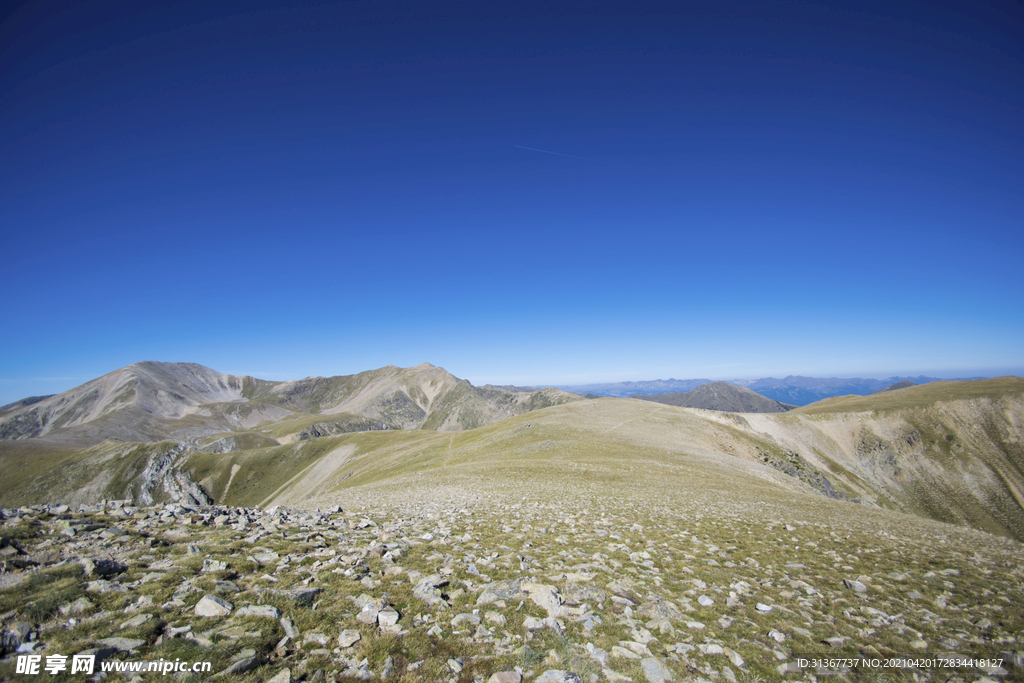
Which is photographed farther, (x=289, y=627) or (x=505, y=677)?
(x=289, y=627)

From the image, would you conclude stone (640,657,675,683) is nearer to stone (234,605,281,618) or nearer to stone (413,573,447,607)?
stone (413,573,447,607)

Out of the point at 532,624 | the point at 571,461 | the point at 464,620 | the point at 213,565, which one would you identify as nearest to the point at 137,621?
the point at 213,565

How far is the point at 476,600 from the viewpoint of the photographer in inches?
364

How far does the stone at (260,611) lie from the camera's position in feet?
24.6

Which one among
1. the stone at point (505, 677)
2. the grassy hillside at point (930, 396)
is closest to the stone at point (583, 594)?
the stone at point (505, 677)

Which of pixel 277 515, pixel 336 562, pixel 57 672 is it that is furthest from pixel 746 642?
pixel 277 515

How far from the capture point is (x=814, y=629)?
906 centimetres

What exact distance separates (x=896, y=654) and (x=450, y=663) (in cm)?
1028

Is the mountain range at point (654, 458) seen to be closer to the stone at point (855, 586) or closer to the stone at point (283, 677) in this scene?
the stone at point (855, 586)

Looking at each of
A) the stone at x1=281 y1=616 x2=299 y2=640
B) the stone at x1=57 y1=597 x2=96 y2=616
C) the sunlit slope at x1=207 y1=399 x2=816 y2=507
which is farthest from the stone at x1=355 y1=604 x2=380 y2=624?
the sunlit slope at x1=207 y1=399 x2=816 y2=507

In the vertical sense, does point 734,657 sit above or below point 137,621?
below

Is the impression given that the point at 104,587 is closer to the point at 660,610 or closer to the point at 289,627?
the point at 289,627

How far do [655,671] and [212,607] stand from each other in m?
8.83

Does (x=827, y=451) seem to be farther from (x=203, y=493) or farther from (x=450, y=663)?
(x=203, y=493)
